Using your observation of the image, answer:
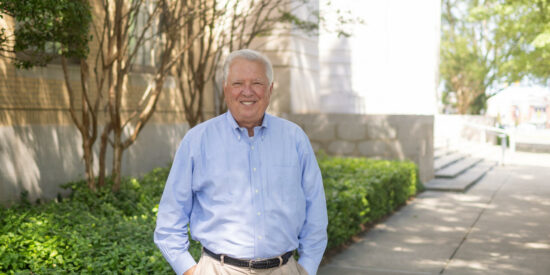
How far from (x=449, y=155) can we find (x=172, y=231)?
1763 cm

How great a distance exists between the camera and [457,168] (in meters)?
16.2

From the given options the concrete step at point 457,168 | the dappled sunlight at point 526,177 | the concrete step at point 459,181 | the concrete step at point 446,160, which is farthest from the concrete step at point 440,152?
the dappled sunlight at point 526,177

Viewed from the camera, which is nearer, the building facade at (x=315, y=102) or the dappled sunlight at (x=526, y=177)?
the building facade at (x=315, y=102)

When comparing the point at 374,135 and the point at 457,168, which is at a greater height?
the point at 374,135

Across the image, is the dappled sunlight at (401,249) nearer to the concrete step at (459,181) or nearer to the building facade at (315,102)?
the building facade at (315,102)

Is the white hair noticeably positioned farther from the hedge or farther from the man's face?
the hedge

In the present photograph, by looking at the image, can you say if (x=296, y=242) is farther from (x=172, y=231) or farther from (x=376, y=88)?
(x=376, y=88)

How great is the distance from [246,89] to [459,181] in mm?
12053

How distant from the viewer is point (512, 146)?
72.0 feet

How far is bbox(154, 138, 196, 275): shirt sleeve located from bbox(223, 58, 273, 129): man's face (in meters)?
0.29

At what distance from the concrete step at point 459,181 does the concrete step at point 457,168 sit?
134mm

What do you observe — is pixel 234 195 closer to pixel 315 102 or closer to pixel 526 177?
pixel 315 102

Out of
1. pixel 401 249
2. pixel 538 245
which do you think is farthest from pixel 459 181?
pixel 401 249

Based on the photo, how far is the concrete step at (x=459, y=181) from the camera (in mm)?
12844
